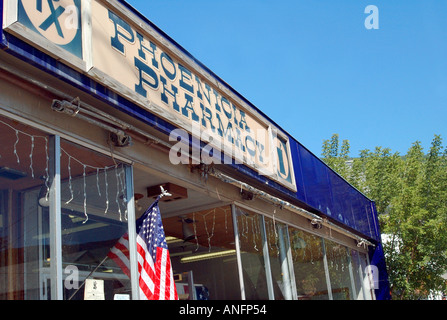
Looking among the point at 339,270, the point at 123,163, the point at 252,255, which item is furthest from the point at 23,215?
the point at 339,270

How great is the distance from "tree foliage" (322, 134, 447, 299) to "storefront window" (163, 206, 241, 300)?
32.7ft

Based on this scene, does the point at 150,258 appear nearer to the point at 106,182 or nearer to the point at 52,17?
the point at 106,182

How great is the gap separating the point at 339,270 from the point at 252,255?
4845mm

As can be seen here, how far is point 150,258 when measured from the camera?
5836 mm

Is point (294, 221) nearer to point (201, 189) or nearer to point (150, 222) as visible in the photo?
point (201, 189)

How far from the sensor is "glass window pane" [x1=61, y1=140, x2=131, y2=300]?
4.76m

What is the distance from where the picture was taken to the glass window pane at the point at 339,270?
38.3ft

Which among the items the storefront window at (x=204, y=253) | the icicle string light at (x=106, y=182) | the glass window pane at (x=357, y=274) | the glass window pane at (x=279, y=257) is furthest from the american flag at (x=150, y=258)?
the glass window pane at (x=357, y=274)

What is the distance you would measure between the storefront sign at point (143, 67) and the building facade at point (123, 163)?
2cm

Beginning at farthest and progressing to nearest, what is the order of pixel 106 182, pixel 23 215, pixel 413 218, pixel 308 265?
pixel 413 218 → pixel 308 265 → pixel 106 182 → pixel 23 215

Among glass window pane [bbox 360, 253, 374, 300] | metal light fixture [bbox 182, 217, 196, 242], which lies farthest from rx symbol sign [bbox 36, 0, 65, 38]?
glass window pane [bbox 360, 253, 374, 300]

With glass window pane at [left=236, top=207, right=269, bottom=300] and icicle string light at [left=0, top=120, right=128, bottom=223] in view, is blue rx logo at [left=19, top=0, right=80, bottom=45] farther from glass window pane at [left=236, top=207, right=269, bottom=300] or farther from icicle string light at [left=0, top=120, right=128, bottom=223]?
glass window pane at [left=236, top=207, right=269, bottom=300]

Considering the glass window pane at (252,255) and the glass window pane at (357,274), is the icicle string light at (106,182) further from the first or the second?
the glass window pane at (357,274)
